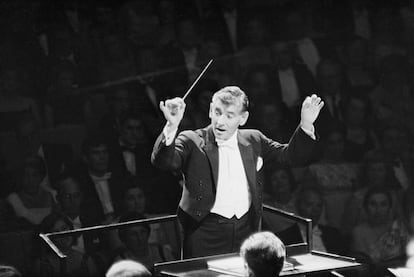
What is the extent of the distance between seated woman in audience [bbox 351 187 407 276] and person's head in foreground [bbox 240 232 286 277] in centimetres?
379

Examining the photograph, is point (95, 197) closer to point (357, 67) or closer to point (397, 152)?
point (357, 67)

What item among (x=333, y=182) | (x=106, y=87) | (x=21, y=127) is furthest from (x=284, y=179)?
(x=21, y=127)

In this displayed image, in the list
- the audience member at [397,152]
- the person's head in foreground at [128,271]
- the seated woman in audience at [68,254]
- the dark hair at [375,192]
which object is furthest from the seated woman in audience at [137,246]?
the person's head in foreground at [128,271]

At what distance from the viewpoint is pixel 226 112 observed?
6.38 meters

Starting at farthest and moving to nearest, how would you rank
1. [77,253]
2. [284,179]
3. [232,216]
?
[284,179]
[77,253]
[232,216]

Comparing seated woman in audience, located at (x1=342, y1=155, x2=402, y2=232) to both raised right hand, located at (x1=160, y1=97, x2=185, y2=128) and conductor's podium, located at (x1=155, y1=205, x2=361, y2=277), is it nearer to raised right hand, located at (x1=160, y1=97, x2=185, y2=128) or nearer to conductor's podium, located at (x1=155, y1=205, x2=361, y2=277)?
raised right hand, located at (x1=160, y1=97, x2=185, y2=128)

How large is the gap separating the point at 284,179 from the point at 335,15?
4.87 feet

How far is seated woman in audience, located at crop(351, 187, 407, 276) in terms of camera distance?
8.25 metres

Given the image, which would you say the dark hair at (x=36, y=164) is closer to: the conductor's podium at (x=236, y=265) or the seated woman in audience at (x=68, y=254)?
the seated woman in audience at (x=68, y=254)

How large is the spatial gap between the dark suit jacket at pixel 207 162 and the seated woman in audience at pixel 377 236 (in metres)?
2.00

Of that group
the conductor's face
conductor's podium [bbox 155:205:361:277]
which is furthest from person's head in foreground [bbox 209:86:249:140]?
conductor's podium [bbox 155:205:361:277]

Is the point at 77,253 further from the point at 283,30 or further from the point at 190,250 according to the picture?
the point at 283,30

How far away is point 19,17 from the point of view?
786 cm

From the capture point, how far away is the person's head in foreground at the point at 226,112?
638cm
